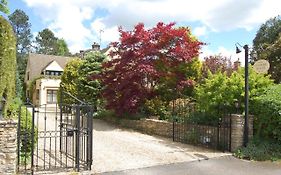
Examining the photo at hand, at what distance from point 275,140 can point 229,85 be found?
2292 mm

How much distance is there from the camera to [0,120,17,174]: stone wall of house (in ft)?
23.0

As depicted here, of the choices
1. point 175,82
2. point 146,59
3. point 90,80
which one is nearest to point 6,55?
point 146,59

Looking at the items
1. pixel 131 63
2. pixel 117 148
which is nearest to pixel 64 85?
pixel 131 63

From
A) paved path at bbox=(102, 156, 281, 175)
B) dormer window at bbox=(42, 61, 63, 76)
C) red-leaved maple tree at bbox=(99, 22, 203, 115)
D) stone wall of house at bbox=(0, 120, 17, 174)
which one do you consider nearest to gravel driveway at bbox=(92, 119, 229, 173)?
paved path at bbox=(102, 156, 281, 175)

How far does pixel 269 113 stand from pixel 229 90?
1617mm

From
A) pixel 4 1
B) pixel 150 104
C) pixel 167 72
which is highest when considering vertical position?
pixel 4 1

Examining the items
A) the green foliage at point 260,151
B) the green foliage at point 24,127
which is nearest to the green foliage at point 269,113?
the green foliage at point 260,151

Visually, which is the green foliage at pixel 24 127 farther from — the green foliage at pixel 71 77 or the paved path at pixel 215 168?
the green foliage at pixel 71 77

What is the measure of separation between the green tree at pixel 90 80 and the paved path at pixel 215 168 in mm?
12986

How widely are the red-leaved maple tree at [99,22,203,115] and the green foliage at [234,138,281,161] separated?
579 centimetres

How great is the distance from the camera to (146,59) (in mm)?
15500

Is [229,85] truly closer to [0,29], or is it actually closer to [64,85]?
[0,29]

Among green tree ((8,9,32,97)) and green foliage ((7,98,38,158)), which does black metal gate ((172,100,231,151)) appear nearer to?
green foliage ((7,98,38,158))

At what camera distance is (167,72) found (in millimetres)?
15883
